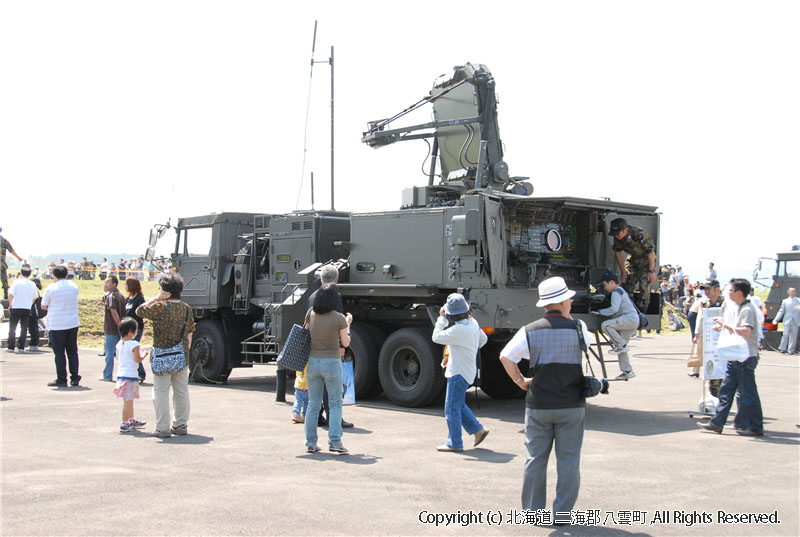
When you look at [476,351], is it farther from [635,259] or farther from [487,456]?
[635,259]

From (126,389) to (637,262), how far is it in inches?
281

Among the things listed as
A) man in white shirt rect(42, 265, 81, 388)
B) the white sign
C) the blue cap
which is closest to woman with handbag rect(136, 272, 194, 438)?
the blue cap

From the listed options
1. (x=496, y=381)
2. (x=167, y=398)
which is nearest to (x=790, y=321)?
(x=496, y=381)

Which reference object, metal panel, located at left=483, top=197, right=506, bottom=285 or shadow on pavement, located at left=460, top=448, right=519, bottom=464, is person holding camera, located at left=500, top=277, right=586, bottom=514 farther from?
metal panel, located at left=483, top=197, right=506, bottom=285

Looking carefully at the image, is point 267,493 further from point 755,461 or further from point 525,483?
point 755,461

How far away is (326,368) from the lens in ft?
27.8

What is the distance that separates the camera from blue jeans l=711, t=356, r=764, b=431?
30.9 ft

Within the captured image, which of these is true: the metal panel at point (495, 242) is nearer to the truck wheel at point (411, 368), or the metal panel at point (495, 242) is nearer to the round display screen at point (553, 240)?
the round display screen at point (553, 240)

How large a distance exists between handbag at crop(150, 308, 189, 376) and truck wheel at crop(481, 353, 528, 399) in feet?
17.6

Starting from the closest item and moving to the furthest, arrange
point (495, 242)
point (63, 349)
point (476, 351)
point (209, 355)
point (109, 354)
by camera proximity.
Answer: point (476, 351) < point (495, 242) < point (63, 349) < point (109, 354) < point (209, 355)

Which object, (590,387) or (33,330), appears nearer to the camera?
(590,387)

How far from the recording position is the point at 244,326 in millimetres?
15711

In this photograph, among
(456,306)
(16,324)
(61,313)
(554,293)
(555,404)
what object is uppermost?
(554,293)

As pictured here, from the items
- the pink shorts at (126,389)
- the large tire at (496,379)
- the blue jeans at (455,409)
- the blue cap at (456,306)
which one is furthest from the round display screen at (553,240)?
the pink shorts at (126,389)
